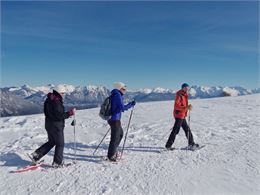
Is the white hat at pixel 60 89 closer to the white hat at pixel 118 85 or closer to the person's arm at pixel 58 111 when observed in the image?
the person's arm at pixel 58 111

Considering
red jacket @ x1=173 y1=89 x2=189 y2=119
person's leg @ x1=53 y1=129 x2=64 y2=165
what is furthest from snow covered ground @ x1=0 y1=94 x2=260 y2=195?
red jacket @ x1=173 y1=89 x2=189 y2=119

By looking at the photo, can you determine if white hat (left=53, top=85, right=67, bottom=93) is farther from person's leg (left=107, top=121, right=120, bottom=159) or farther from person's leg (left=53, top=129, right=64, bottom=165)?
person's leg (left=107, top=121, right=120, bottom=159)

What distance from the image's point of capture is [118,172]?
26.4 ft

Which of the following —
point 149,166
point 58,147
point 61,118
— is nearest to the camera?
point 61,118

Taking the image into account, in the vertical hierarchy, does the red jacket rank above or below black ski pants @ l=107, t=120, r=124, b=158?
above

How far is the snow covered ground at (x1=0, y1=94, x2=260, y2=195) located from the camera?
7109 mm

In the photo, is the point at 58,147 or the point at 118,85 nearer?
the point at 58,147

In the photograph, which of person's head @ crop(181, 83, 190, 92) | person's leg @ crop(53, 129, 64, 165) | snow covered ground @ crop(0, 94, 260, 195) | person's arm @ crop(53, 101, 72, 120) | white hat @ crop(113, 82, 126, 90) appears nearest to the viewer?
snow covered ground @ crop(0, 94, 260, 195)

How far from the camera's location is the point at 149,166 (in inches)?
335

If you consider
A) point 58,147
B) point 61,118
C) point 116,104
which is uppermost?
point 116,104

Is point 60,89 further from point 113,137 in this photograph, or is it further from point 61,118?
point 113,137

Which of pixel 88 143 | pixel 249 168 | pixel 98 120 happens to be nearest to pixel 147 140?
pixel 88 143

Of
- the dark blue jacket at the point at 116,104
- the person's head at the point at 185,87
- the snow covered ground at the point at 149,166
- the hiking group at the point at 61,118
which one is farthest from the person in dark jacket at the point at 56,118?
the person's head at the point at 185,87

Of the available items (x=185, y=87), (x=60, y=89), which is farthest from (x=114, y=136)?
(x=185, y=87)
